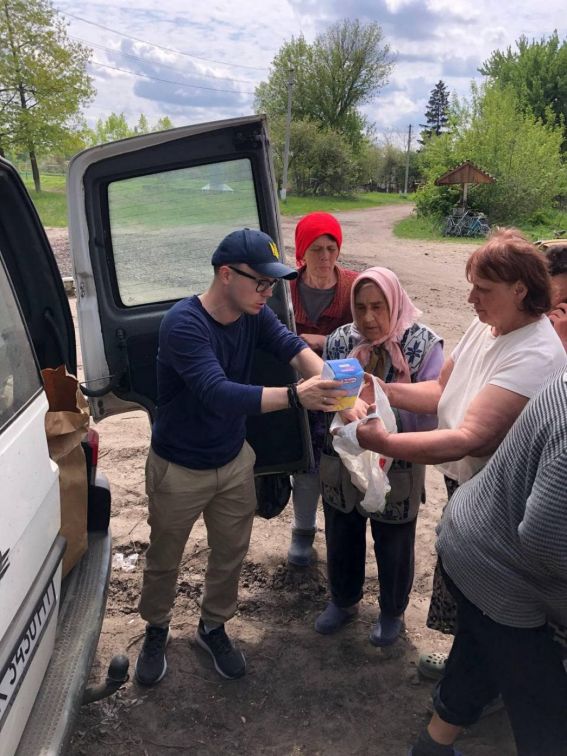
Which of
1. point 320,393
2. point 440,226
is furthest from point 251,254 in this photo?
point 440,226

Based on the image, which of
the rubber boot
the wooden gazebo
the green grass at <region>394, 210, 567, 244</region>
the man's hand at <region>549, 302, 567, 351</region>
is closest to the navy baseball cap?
the man's hand at <region>549, 302, 567, 351</region>

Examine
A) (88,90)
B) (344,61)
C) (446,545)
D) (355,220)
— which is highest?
(344,61)

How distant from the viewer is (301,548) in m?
3.32

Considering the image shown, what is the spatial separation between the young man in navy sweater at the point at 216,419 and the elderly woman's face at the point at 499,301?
0.55m

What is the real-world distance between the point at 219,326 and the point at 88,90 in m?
31.0

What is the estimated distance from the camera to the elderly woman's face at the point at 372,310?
8.06 feet

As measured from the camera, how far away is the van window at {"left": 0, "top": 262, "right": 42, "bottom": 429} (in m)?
1.79

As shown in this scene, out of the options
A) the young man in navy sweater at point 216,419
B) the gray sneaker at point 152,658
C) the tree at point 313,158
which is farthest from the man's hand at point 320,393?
the tree at point 313,158

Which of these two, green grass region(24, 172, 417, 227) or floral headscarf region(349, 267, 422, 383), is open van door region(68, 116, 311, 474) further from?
floral headscarf region(349, 267, 422, 383)

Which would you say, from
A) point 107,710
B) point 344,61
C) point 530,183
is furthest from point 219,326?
point 344,61

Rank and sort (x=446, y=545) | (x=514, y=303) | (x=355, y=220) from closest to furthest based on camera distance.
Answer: (x=446, y=545)
(x=514, y=303)
(x=355, y=220)

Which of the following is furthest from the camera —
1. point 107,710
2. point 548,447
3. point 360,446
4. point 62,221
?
point 62,221

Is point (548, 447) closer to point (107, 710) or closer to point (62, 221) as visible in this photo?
point (107, 710)

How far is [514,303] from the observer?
1.96 meters
